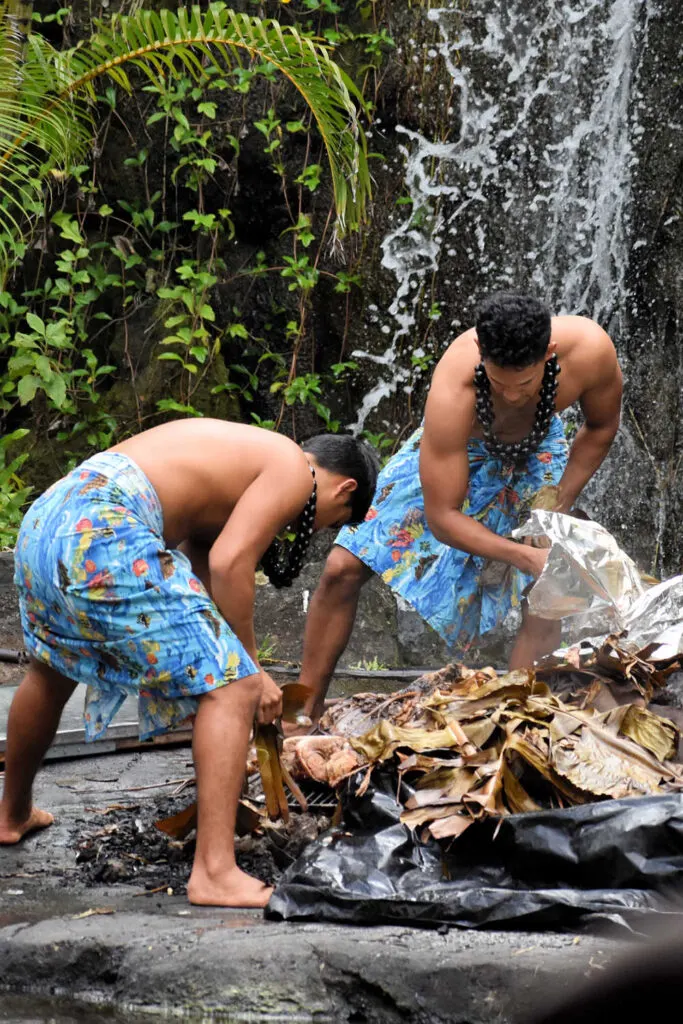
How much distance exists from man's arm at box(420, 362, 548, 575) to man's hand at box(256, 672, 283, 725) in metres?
1.20

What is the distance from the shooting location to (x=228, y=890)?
296 centimetres

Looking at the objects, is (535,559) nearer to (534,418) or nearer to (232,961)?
(534,418)

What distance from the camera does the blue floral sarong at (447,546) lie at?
4.48m

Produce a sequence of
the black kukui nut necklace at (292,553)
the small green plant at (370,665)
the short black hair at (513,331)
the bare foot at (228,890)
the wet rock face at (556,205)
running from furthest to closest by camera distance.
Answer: the wet rock face at (556,205), the small green plant at (370,665), the short black hair at (513,331), the black kukui nut necklace at (292,553), the bare foot at (228,890)

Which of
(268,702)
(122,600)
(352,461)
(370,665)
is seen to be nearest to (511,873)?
(268,702)

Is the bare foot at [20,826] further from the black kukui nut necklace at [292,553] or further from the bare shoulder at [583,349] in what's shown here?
the bare shoulder at [583,349]

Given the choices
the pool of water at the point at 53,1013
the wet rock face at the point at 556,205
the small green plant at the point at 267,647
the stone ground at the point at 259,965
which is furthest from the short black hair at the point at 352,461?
the wet rock face at the point at 556,205

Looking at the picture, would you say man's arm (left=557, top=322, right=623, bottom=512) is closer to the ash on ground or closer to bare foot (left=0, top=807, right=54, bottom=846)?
the ash on ground

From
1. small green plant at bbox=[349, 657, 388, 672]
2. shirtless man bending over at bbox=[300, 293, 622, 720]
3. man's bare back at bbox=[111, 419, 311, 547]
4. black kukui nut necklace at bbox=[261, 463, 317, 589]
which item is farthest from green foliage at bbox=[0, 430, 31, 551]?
man's bare back at bbox=[111, 419, 311, 547]

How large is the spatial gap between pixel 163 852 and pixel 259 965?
1.00 metres

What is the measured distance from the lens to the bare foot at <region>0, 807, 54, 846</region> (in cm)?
355

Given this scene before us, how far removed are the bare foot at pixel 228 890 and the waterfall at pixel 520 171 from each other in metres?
6.42

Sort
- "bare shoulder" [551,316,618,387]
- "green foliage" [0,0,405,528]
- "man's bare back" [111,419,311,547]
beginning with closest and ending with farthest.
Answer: "man's bare back" [111,419,311,547], "bare shoulder" [551,316,618,387], "green foliage" [0,0,405,528]

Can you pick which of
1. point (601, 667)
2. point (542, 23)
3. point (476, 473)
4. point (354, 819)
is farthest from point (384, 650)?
point (542, 23)
